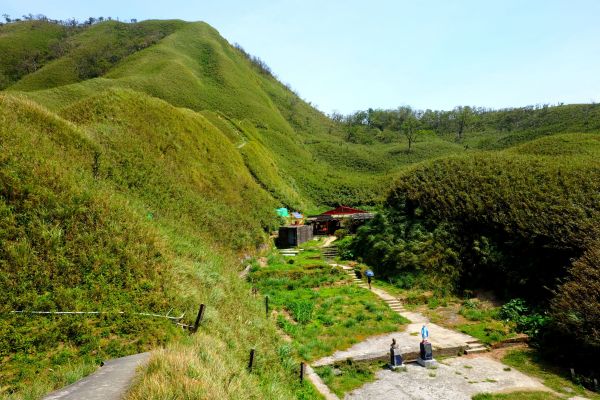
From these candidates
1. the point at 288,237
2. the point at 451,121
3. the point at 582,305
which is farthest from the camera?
the point at 451,121

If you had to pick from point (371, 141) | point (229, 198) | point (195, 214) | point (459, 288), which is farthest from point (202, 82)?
point (459, 288)

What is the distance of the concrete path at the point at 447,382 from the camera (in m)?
12.9

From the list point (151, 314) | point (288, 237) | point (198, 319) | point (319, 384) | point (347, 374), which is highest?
point (151, 314)

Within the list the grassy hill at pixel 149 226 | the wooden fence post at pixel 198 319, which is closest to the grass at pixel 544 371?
the grassy hill at pixel 149 226

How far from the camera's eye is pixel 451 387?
13.3 meters

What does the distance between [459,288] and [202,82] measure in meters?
93.1

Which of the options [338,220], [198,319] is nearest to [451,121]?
[338,220]

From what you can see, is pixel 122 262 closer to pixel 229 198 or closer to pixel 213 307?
pixel 213 307

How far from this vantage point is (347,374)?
46.9 feet

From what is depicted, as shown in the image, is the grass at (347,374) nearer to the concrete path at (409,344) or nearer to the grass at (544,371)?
the concrete path at (409,344)

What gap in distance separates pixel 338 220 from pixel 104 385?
127 feet

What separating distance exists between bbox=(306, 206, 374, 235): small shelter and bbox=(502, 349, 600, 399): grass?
85.7 feet

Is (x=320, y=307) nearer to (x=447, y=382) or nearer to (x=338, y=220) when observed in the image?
(x=447, y=382)

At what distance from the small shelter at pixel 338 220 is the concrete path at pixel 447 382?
88.8 ft
